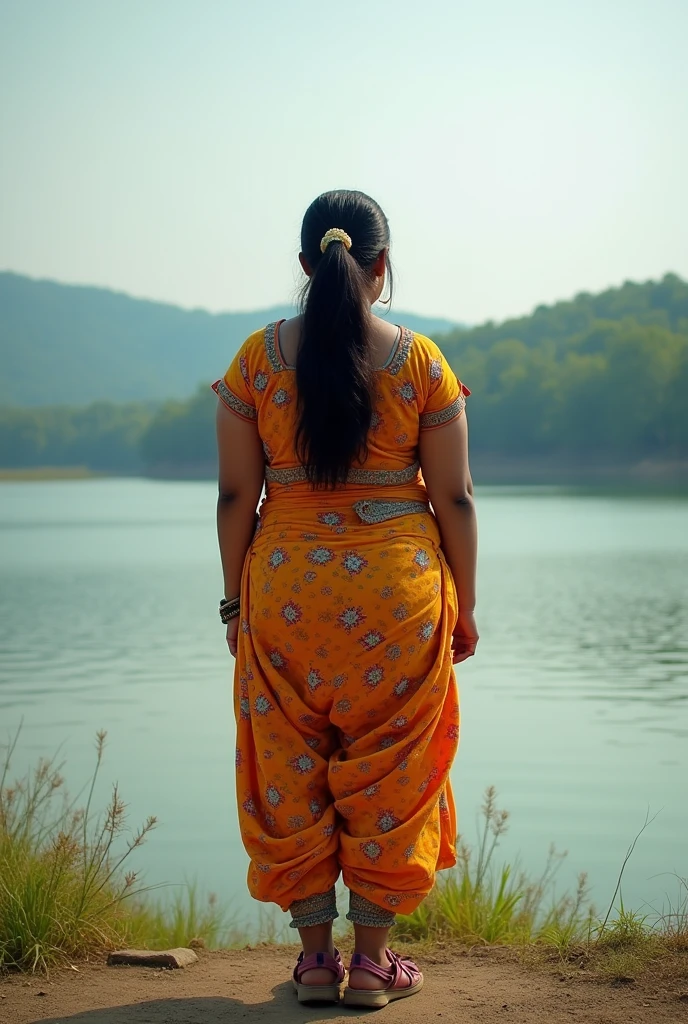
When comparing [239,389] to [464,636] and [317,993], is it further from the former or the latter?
[317,993]

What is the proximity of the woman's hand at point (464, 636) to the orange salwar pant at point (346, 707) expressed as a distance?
14 cm

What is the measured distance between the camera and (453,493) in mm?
2754

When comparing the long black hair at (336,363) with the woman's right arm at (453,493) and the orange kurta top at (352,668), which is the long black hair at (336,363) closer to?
the orange kurta top at (352,668)

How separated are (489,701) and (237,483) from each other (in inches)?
232

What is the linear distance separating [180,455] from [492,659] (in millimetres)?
83700

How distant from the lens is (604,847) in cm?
508

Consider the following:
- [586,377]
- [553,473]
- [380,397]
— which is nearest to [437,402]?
[380,397]

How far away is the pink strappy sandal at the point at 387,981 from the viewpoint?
8.54ft

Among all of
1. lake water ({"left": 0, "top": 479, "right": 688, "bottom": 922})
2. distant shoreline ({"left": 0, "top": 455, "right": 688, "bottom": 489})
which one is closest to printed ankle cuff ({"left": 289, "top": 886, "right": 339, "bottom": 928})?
lake water ({"left": 0, "top": 479, "right": 688, "bottom": 922})

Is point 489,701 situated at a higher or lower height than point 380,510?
lower

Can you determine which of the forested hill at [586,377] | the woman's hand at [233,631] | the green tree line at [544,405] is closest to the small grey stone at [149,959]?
the woman's hand at [233,631]

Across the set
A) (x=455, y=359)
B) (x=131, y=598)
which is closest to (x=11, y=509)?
(x=131, y=598)

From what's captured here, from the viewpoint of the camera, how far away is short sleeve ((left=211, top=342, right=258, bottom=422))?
278 centimetres

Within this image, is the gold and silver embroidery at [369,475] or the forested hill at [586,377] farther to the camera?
the forested hill at [586,377]
